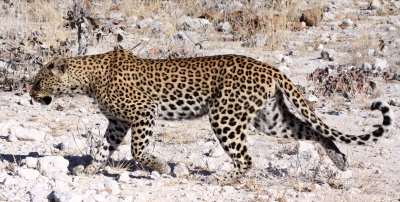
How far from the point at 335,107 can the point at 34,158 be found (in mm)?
4614

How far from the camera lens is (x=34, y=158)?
667 cm

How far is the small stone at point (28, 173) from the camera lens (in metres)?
6.22

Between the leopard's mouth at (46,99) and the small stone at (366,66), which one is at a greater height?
the leopard's mouth at (46,99)

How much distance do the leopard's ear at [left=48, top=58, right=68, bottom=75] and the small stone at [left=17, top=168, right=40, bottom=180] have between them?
1.05m

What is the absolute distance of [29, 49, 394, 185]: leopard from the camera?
6.25 m

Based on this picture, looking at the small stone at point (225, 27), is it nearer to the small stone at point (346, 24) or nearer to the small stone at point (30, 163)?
the small stone at point (346, 24)

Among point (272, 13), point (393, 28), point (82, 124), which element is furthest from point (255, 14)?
point (82, 124)

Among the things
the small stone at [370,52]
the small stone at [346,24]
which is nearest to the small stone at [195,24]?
the small stone at [346,24]

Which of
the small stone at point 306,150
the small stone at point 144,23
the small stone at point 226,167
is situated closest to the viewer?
the small stone at point 226,167

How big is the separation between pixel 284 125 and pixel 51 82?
94.4 inches

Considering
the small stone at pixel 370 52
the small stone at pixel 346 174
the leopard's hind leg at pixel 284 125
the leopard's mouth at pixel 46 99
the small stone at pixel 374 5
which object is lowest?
the small stone at pixel 346 174

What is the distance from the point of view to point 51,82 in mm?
6816

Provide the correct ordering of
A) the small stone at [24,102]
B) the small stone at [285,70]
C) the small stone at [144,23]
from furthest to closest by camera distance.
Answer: the small stone at [144,23]
the small stone at [285,70]
the small stone at [24,102]

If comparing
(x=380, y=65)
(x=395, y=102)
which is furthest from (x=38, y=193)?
(x=380, y=65)
